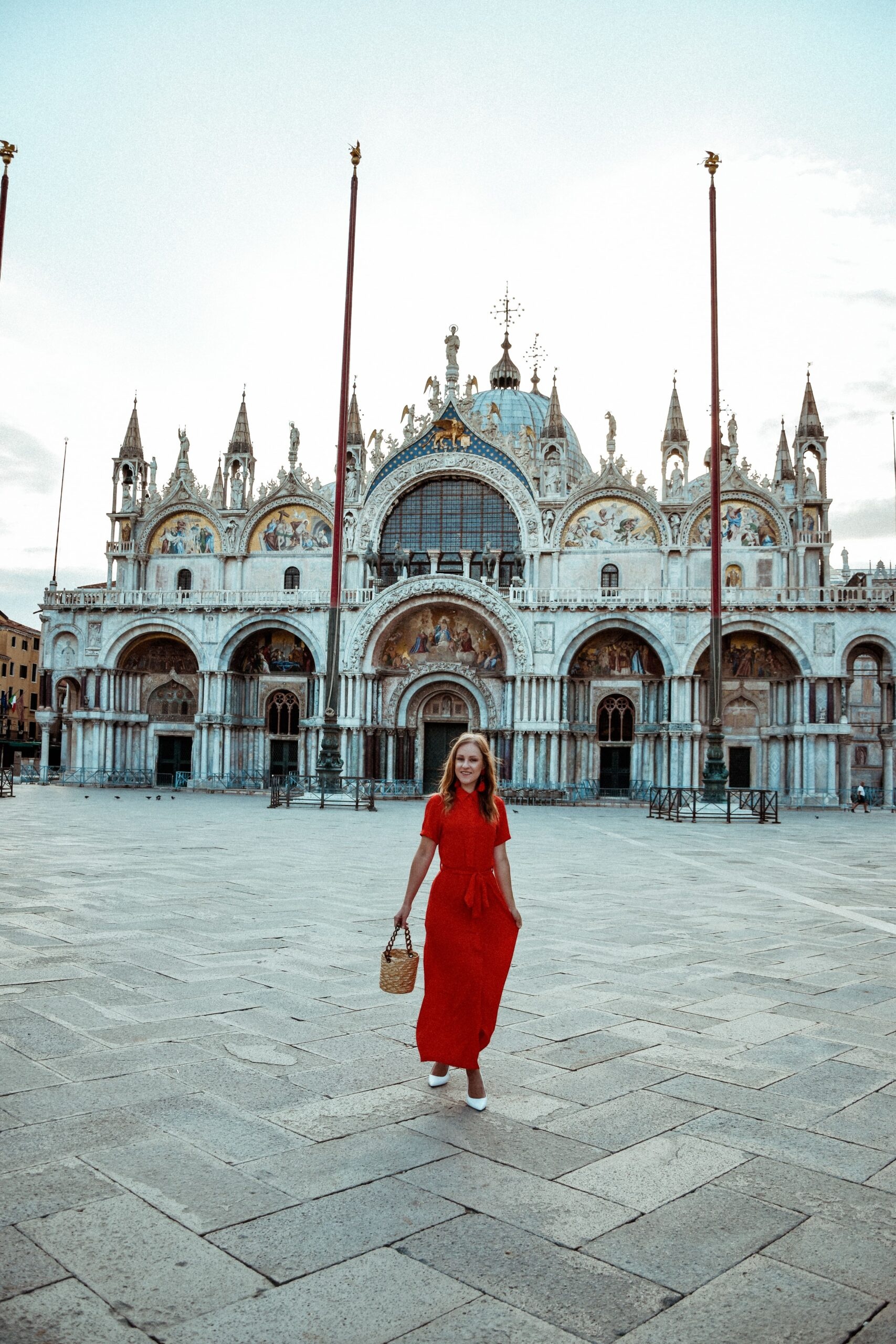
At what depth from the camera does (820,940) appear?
28.7 ft

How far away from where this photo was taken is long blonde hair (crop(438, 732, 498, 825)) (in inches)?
187

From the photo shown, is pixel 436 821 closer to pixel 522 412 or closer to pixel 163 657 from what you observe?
pixel 163 657

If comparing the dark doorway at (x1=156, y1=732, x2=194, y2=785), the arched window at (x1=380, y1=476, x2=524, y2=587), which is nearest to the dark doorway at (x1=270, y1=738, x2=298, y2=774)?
the dark doorway at (x1=156, y1=732, x2=194, y2=785)

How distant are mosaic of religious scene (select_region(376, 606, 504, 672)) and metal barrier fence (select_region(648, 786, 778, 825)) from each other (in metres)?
11.3

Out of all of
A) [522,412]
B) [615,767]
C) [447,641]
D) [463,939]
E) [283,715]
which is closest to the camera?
[463,939]

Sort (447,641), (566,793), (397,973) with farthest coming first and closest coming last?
(447,641) < (566,793) < (397,973)

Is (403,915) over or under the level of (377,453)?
Result: under

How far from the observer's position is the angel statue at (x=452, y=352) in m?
39.7

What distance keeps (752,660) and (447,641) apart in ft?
35.2

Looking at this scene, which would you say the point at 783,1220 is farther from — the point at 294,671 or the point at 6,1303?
the point at 294,671

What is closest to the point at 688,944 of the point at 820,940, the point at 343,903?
the point at 820,940

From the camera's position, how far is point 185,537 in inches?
1626

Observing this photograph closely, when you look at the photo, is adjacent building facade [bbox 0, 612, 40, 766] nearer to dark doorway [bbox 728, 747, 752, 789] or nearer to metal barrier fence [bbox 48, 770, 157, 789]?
metal barrier fence [bbox 48, 770, 157, 789]

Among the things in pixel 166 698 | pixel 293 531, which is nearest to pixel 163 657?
pixel 166 698
